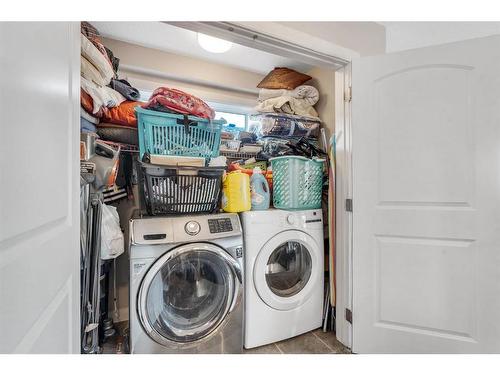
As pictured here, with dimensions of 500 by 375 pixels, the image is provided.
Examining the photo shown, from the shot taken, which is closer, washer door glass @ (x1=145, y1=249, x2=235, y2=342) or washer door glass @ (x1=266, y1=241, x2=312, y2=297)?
washer door glass @ (x1=145, y1=249, x2=235, y2=342)

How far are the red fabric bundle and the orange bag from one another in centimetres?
17

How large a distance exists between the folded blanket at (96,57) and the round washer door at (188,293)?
104cm

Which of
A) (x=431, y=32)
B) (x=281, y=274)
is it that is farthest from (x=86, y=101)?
(x=431, y=32)

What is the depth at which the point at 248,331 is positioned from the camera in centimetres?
147

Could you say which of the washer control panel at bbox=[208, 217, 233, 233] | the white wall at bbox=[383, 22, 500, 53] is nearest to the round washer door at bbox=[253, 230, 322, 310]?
the washer control panel at bbox=[208, 217, 233, 233]

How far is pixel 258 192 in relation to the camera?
5.14 ft

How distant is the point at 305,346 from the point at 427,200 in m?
1.24

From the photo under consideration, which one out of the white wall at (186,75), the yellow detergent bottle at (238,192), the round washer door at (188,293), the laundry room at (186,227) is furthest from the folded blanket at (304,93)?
the round washer door at (188,293)

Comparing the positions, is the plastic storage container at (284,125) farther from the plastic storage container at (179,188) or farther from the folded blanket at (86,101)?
the folded blanket at (86,101)

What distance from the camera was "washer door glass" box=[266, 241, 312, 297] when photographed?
1.61 metres

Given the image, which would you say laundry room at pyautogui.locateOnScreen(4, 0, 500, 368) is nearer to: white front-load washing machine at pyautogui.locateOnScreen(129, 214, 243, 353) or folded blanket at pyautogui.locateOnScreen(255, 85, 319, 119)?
white front-load washing machine at pyautogui.locateOnScreen(129, 214, 243, 353)
